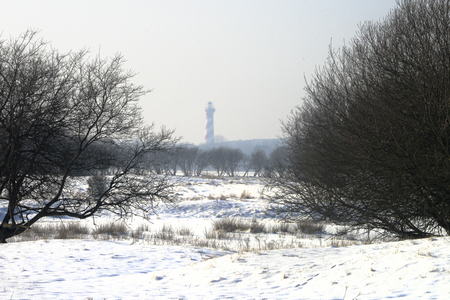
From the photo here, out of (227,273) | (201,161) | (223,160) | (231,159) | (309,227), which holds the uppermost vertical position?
(231,159)

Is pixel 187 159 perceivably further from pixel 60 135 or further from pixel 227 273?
pixel 227 273

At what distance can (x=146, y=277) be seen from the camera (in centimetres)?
646

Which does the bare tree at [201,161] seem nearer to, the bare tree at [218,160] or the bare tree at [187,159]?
the bare tree at [187,159]

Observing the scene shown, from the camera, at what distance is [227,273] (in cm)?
595

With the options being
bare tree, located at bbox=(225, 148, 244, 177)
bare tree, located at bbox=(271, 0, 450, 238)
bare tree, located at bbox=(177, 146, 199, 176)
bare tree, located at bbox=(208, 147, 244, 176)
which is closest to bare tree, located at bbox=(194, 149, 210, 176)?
bare tree, located at bbox=(177, 146, 199, 176)

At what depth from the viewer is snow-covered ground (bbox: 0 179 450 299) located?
14.2 feet

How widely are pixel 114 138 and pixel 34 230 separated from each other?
6711 millimetres

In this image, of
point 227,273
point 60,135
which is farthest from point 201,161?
point 227,273

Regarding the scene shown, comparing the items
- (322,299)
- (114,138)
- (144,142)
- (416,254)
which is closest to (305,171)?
(144,142)

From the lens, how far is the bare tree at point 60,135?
29.7 feet

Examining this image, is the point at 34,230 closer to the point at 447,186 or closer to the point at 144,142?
the point at 144,142

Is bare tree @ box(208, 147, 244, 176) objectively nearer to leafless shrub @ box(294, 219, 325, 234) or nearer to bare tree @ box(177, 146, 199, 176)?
bare tree @ box(177, 146, 199, 176)

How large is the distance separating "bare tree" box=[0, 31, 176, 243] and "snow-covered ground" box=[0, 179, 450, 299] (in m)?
→ 1.47

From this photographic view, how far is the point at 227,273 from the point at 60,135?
6418 mm
